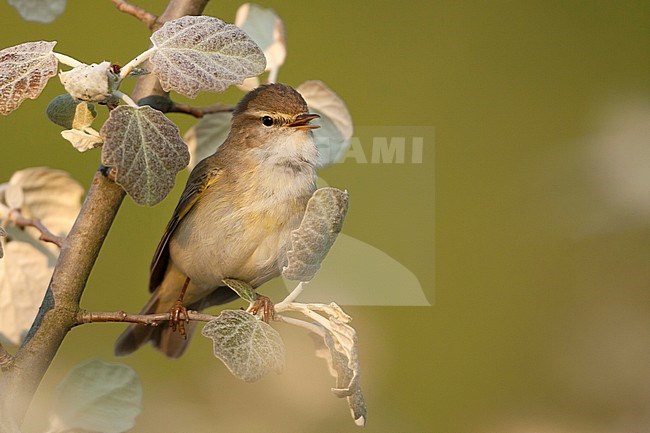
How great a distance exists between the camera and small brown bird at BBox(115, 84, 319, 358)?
971 millimetres

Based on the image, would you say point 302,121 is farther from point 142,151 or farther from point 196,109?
point 142,151

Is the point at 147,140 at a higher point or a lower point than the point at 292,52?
lower

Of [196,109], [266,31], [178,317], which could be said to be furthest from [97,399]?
[266,31]

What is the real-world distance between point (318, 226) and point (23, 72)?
0.19 metres

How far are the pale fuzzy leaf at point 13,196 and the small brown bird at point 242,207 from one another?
0.30 meters

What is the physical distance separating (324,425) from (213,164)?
14.3 inches

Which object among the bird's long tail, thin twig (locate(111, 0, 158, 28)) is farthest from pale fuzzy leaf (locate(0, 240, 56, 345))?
the bird's long tail

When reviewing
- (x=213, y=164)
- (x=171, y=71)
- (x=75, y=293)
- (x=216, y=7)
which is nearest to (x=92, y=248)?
(x=75, y=293)

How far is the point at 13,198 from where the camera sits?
0.70 metres

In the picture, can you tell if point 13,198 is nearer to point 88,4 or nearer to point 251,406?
point 251,406

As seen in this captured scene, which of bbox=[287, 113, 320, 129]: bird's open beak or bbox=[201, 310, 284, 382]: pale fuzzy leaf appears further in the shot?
bbox=[287, 113, 320, 129]: bird's open beak

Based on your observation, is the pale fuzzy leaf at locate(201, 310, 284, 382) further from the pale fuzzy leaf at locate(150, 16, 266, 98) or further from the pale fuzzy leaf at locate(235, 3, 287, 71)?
the pale fuzzy leaf at locate(235, 3, 287, 71)

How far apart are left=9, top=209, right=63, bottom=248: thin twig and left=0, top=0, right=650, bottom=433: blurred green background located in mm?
309

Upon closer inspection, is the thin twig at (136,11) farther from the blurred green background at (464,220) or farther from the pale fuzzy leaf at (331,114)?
the blurred green background at (464,220)
